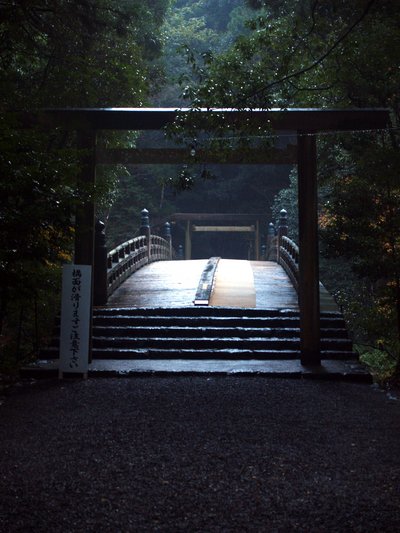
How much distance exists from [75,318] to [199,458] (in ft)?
12.2

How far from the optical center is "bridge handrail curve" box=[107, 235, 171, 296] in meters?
13.6

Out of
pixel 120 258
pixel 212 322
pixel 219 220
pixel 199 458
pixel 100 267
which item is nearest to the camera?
pixel 199 458

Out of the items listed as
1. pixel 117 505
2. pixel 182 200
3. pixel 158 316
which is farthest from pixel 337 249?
pixel 182 200

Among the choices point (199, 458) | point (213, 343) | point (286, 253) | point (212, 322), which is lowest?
point (199, 458)

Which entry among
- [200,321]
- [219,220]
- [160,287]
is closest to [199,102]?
[200,321]

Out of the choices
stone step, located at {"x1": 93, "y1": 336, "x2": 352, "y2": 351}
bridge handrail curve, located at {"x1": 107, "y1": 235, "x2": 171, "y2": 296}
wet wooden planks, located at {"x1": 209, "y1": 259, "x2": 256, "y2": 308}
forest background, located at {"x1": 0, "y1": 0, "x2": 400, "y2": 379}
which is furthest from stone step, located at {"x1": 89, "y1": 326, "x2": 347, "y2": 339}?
bridge handrail curve, located at {"x1": 107, "y1": 235, "x2": 171, "y2": 296}

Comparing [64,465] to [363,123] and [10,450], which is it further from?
[363,123]

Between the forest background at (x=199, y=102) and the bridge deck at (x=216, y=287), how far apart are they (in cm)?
146

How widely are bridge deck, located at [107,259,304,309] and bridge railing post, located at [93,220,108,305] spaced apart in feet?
0.75

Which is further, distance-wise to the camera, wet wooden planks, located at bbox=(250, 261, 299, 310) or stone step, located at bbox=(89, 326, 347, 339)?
wet wooden planks, located at bbox=(250, 261, 299, 310)

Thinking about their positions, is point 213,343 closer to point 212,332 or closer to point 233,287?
point 212,332

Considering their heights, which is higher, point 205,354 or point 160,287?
point 160,287

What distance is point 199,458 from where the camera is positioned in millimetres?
5059

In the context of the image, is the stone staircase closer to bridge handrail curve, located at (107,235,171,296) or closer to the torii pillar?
the torii pillar
